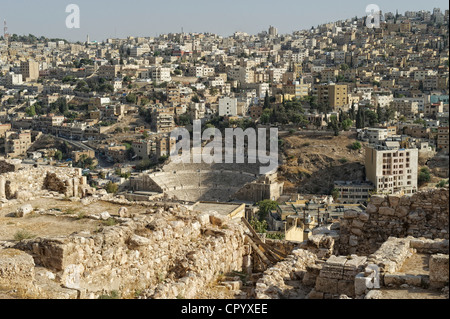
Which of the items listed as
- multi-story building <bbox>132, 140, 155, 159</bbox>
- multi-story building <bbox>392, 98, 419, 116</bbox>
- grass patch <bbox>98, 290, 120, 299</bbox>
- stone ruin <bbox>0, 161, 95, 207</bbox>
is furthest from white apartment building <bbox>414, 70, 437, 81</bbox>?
grass patch <bbox>98, 290, 120, 299</bbox>

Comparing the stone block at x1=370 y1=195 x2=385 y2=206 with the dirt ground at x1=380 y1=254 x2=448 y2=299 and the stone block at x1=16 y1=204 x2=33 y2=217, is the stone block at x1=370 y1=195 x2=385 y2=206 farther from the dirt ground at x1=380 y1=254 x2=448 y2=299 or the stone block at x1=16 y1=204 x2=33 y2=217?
the stone block at x1=16 y1=204 x2=33 y2=217

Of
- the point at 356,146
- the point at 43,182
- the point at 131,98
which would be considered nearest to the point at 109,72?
the point at 131,98

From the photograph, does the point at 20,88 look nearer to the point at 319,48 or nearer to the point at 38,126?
the point at 38,126

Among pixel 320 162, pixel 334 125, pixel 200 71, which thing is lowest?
pixel 320 162

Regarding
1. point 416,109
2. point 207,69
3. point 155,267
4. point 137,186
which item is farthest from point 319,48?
point 155,267

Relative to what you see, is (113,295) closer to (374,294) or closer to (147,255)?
(147,255)
